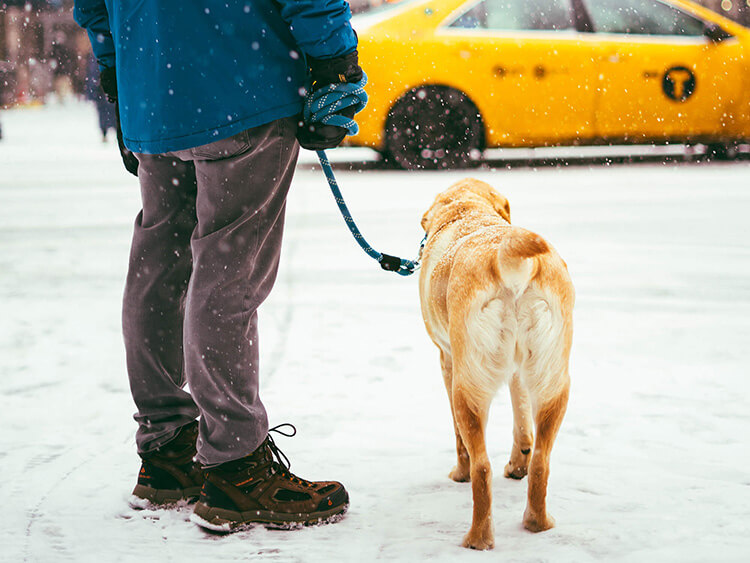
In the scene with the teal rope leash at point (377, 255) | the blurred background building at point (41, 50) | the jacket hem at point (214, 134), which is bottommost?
the blurred background building at point (41, 50)

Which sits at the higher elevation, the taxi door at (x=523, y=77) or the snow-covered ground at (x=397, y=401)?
the taxi door at (x=523, y=77)

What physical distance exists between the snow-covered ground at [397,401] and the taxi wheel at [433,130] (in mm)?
1830

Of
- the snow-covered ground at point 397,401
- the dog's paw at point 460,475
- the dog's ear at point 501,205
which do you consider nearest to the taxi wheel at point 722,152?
the snow-covered ground at point 397,401

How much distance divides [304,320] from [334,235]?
2030 mm

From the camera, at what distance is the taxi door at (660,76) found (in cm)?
863

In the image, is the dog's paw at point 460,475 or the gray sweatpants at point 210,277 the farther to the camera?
the dog's paw at point 460,475

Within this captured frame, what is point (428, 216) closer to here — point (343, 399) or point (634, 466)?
point (343, 399)

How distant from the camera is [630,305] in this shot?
462cm

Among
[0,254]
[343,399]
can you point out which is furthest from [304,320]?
[0,254]

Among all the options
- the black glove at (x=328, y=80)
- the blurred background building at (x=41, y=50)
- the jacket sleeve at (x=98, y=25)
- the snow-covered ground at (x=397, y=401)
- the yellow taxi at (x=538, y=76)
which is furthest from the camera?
the blurred background building at (x=41, y=50)

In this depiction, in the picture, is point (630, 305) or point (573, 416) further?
point (630, 305)

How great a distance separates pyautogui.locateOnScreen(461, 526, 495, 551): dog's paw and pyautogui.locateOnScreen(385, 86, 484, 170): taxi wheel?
21.7 feet

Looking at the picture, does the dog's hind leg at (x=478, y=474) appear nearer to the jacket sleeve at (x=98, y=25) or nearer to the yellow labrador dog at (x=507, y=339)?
the yellow labrador dog at (x=507, y=339)

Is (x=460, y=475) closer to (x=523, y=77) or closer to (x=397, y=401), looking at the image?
(x=397, y=401)
